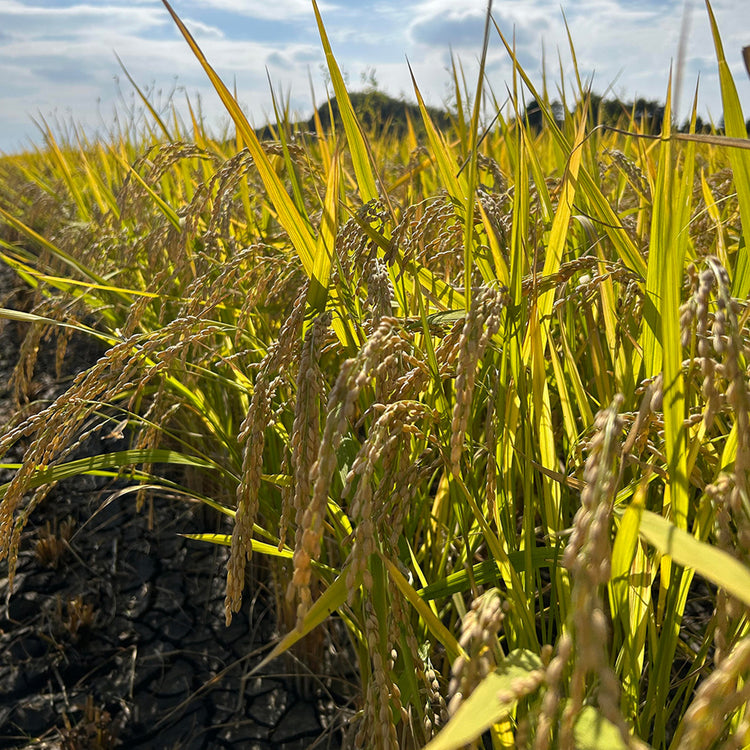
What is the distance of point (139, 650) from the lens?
5.88ft

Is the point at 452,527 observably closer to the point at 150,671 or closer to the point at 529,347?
the point at 529,347

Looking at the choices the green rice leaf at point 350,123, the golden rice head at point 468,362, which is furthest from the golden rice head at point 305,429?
the green rice leaf at point 350,123

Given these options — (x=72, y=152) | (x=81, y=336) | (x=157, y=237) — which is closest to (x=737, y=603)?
(x=157, y=237)

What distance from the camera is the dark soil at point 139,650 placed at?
1.53m

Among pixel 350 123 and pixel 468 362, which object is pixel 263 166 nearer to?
pixel 350 123

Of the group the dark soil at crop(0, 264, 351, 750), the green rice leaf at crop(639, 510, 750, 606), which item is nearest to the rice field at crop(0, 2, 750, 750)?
the green rice leaf at crop(639, 510, 750, 606)

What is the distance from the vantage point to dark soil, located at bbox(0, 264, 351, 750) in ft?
5.03

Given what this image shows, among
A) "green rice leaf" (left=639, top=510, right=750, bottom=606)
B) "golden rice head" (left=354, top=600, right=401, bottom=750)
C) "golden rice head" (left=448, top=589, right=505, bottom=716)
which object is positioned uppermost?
"green rice leaf" (left=639, top=510, right=750, bottom=606)

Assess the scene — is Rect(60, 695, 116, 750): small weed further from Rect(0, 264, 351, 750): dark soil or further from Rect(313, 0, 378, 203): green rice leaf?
Rect(313, 0, 378, 203): green rice leaf

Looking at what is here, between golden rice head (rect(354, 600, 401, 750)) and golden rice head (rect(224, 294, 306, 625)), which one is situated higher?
golden rice head (rect(224, 294, 306, 625))

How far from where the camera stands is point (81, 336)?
3.98 meters

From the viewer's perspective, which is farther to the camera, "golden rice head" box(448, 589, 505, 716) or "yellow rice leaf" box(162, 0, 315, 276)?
"yellow rice leaf" box(162, 0, 315, 276)

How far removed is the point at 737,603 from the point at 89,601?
1.95m

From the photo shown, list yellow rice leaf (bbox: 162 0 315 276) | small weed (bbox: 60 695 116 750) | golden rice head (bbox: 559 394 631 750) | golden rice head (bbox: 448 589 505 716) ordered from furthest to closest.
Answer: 1. small weed (bbox: 60 695 116 750)
2. yellow rice leaf (bbox: 162 0 315 276)
3. golden rice head (bbox: 448 589 505 716)
4. golden rice head (bbox: 559 394 631 750)
